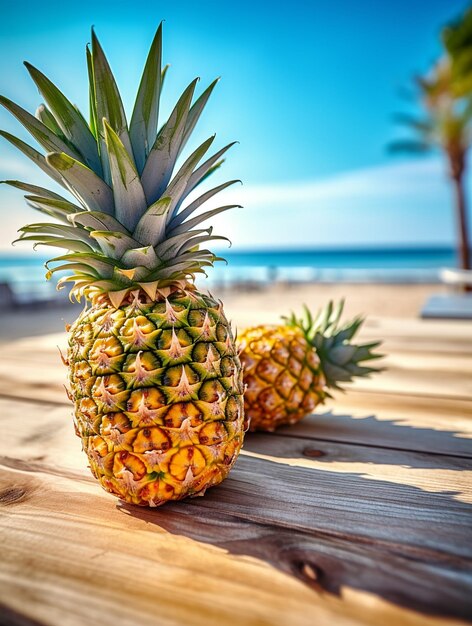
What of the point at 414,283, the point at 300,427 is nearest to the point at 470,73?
the point at 414,283

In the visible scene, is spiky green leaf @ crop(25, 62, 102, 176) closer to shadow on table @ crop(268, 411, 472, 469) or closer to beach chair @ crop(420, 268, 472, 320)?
shadow on table @ crop(268, 411, 472, 469)

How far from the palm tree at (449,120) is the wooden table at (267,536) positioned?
1547 centimetres

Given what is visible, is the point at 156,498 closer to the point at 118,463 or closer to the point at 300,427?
the point at 118,463

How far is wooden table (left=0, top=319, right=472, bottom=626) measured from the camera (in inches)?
21.8

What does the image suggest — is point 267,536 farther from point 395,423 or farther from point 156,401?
point 395,423

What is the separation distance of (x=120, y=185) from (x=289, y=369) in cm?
62

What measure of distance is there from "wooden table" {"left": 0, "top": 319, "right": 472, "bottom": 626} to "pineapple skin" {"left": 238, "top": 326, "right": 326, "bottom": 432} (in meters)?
0.06

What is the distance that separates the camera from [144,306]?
2.78 ft

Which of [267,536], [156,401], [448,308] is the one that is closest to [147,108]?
[156,401]

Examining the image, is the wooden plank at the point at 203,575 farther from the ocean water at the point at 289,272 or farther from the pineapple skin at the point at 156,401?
the ocean water at the point at 289,272

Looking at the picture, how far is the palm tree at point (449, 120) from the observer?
45.2 feet

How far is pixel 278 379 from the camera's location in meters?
1.16

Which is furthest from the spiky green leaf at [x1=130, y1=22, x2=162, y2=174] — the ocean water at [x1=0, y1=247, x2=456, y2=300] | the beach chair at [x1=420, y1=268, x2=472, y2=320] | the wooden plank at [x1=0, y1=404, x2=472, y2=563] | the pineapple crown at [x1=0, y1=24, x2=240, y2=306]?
the beach chair at [x1=420, y1=268, x2=472, y2=320]

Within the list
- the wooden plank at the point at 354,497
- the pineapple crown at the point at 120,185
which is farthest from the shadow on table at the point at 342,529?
the pineapple crown at the point at 120,185
